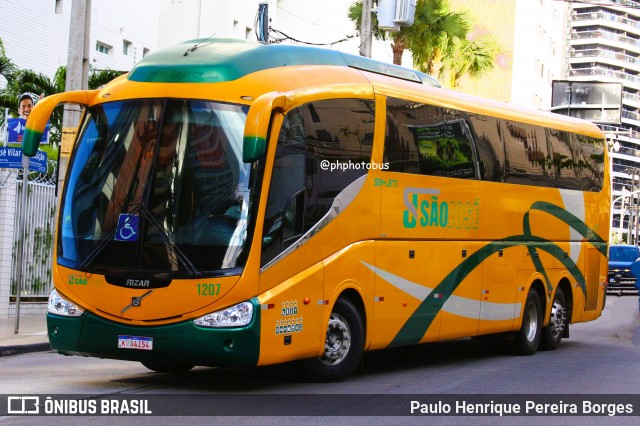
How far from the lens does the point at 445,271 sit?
15.0 metres

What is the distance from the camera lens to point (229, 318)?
11016mm

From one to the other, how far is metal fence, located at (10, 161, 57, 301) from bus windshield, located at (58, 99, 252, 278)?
10071mm

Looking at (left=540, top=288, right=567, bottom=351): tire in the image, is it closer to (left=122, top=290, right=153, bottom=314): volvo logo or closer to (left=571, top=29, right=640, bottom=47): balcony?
(left=122, top=290, right=153, bottom=314): volvo logo

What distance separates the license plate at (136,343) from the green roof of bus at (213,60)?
2661 mm

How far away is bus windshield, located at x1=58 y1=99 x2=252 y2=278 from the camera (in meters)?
11.1

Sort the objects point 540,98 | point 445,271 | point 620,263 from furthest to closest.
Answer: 1. point 540,98
2. point 620,263
3. point 445,271

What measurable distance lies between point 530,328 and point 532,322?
0.10 m

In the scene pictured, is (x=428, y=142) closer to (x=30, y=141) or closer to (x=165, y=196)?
(x=165, y=196)

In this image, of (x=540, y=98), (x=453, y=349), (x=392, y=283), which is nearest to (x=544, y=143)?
(x=453, y=349)

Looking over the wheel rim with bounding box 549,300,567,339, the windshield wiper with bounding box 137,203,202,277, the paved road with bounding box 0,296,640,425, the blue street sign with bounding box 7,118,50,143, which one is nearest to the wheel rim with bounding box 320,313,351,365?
the paved road with bounding box 0,296,640,425

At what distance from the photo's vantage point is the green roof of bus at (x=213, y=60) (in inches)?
459

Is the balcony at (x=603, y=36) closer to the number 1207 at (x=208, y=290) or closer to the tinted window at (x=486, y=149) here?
the tinted window at (x=486, y=149)

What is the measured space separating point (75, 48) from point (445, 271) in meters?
8.25

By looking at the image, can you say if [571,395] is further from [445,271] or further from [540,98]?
[540,98]
